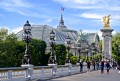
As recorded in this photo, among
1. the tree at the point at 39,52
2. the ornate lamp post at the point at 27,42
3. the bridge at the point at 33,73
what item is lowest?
the bridge at the point at 33,73

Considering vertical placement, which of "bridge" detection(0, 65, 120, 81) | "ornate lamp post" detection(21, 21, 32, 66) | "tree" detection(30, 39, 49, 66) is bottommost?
"bridge" detection(0, 65, 120, 81)

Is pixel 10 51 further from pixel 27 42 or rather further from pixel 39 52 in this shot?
pixel 27 42

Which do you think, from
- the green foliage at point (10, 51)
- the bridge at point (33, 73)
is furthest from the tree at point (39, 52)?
the bridge at point (33, 73)

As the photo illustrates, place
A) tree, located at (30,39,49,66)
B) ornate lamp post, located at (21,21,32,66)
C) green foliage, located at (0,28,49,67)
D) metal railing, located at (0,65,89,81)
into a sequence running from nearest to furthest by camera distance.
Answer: metal railing, located at (0,65,89,81) → ornate lamp post, located at (21,21,32,66) → green foliage, located at (0,28,49,67) → tree, located at (30,39,49,66)

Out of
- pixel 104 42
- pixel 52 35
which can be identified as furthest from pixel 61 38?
pixel 52 35

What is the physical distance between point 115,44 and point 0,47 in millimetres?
85315

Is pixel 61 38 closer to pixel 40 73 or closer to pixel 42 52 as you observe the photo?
pixel 42 52

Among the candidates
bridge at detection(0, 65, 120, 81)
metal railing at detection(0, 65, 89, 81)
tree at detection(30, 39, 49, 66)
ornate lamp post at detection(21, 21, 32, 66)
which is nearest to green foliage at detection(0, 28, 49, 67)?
tree at detection(30, 39, 49, 66)

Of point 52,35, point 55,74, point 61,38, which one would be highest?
point 61,38

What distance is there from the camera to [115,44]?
6486 inches

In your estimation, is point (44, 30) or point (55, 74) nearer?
point (55, 74)

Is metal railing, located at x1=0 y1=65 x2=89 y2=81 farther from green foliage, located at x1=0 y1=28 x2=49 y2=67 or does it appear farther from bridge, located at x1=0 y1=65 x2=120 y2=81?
green foliage, located at x1=0 y1=28 x2=49 y2=67

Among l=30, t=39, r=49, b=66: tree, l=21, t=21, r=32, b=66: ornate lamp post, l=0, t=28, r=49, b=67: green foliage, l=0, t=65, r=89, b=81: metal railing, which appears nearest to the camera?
l=0, t=65, r=89, b=81: metal railing

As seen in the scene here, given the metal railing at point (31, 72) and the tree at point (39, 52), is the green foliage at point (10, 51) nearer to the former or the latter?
the tree at point (39, 52)
